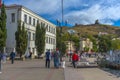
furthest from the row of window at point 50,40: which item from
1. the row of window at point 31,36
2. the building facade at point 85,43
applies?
the building facade at point 85,43

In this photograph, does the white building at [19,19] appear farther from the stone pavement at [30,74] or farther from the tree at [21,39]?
the stone pavement at [30,74]

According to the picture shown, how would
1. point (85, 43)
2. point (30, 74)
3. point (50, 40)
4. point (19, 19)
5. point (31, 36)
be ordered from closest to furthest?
point (30, 74), point (19, 19), point (31, 36), point (50, 40), point (85, 43)

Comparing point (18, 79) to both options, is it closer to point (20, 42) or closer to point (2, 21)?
point (2, 21)

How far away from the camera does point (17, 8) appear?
217 feet

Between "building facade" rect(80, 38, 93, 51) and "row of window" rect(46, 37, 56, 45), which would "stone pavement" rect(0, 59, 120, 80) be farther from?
"building facade" rect(80, 38, 93, 51)

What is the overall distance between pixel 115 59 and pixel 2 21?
23.9m

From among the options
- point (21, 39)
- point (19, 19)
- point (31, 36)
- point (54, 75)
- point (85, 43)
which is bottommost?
point (54, 75)

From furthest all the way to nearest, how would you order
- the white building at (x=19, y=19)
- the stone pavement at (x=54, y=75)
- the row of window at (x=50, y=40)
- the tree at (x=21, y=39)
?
the row of window at (x=50, y=40) < the white building at (x=19, y=19) < the tree at (x=21, y=39) < the stone pavement at (x=54, y=75)

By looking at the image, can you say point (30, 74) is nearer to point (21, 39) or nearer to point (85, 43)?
point (21, 39)

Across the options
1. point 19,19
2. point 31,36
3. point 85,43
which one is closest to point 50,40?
point 31,36

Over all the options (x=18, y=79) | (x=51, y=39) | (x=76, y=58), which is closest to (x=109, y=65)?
(x=76, y=58)

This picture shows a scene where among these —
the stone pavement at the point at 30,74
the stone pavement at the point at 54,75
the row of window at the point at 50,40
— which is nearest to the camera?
the stone pavement at the point at 30,74

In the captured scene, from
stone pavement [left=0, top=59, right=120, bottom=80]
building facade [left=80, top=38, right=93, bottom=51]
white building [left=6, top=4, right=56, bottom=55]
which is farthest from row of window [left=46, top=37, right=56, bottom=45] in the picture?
building facade [left=80, top=38, right=93, bottom=51]

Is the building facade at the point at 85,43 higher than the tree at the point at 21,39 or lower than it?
higher
